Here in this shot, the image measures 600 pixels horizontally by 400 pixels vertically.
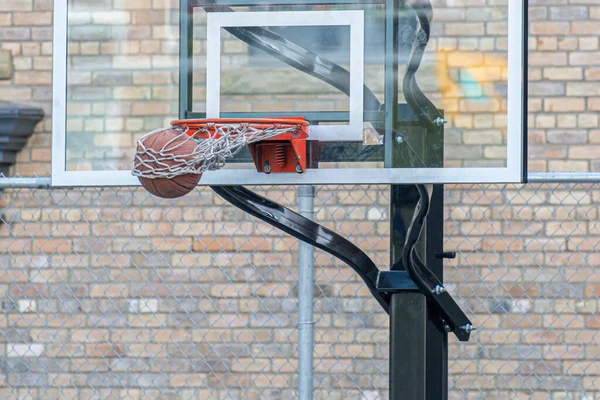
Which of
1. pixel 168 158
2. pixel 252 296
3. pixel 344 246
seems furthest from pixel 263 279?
pixel 168 158

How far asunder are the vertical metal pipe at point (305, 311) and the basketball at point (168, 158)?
93 cm

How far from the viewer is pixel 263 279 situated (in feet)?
14.3

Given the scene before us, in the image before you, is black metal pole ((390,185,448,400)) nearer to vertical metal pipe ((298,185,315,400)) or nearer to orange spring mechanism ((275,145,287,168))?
orange spring mechanism ((275,145,287,168))

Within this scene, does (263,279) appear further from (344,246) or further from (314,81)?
(314,81)

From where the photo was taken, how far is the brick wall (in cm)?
426

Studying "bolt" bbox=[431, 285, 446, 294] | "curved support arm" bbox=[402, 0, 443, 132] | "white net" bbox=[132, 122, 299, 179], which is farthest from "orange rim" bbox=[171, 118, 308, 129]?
"bolt" bbox=[431, 285, 446, 294]

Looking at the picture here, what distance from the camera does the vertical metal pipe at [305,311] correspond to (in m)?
3.37

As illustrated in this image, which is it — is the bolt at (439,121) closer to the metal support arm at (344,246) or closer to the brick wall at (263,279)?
the metal support arm at (344,246)

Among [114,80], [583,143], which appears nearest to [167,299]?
[114,80]

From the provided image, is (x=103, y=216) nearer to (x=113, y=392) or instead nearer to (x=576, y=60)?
(x=113, y=392)

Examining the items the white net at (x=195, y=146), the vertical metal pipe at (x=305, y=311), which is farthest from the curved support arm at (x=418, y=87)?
the vertical metal pipe at (x=305, y=311)

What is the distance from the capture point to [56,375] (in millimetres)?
4430

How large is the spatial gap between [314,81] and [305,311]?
104cm

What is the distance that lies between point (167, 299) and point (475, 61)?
2.27 meters
